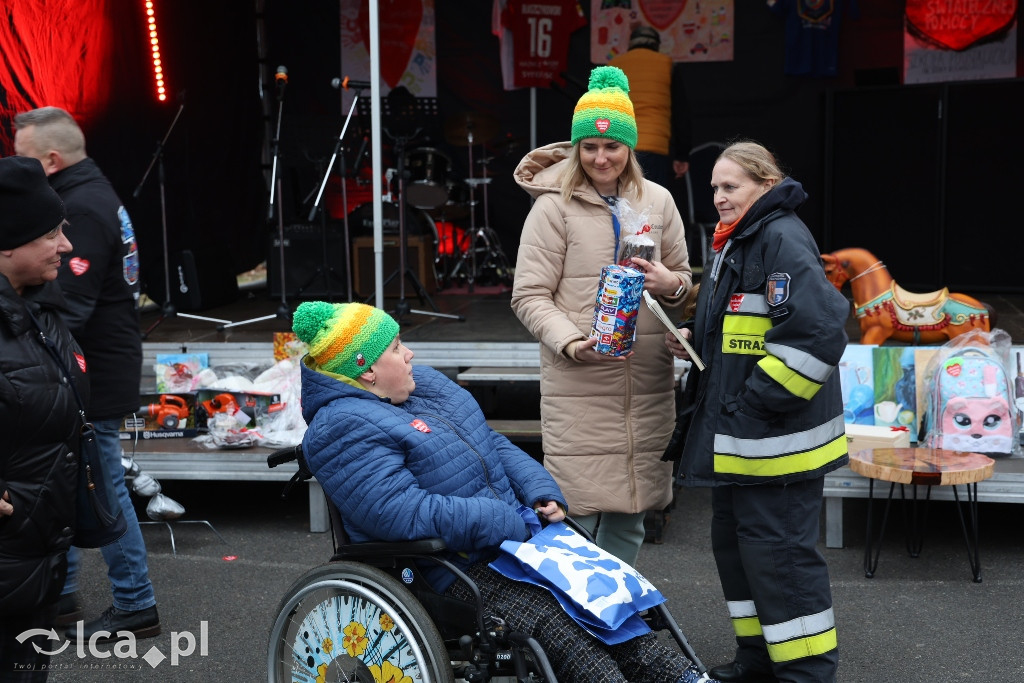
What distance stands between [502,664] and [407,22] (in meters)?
7.97

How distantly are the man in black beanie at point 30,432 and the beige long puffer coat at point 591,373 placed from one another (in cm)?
137

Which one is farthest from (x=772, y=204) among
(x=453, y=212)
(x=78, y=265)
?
(x=453, y=212)

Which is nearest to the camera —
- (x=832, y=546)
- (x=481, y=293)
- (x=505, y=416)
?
(x=832, y=546)

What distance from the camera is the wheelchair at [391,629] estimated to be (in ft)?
8.68

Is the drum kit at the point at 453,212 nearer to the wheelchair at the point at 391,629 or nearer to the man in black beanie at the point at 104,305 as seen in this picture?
the man in black beanie at the point at 104,305

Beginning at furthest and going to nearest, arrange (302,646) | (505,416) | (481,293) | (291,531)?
(481,293) < (505,416) < (291,531) < (302,646)

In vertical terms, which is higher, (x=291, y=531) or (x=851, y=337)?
(x=851, y=337)

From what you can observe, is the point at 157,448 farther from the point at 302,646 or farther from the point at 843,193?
the point at 843,193

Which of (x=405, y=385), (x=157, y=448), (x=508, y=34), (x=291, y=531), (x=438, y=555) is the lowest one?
(x=291, y=531)

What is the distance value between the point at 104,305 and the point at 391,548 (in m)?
1.71

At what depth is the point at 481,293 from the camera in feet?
29.1

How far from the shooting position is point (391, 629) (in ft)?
9.00

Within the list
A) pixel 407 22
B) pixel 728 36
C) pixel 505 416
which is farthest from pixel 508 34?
pixel 505 416

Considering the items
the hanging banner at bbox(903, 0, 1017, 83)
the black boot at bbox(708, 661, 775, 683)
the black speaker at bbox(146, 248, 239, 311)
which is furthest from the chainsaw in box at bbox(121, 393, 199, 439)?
the hanging banner at bbox(903, 0, 1017, 83)
